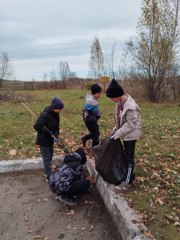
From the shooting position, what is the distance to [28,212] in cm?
453

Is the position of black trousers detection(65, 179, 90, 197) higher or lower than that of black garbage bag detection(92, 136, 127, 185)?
lower

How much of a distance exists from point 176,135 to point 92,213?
4675mm

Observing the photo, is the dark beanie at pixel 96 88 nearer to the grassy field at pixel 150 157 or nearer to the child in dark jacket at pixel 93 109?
the child in dark jacket at pixel 93 109

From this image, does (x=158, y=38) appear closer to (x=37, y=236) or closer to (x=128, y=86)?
(x=128, y=86)

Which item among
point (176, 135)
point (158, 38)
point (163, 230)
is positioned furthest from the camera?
point (158, 38)

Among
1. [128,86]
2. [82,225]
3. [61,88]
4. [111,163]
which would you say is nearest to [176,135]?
[111,163]

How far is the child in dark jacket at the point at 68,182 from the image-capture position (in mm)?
4613

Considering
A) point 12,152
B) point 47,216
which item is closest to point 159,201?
point 47,216

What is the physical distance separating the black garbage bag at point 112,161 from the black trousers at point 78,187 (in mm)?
328

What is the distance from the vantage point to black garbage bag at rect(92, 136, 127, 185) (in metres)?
4.67

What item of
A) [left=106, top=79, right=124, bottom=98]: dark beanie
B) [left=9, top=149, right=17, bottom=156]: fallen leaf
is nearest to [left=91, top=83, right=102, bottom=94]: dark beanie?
[left=106, top=79, right=124, bottom=98]: dark beanie

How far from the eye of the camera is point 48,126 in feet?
16.9

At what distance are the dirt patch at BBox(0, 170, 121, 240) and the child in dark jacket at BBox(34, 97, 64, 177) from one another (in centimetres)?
58

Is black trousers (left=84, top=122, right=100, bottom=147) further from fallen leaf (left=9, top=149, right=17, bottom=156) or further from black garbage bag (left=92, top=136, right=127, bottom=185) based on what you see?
black garbage bag (left=92, top=136, right=127, bottom=185)
